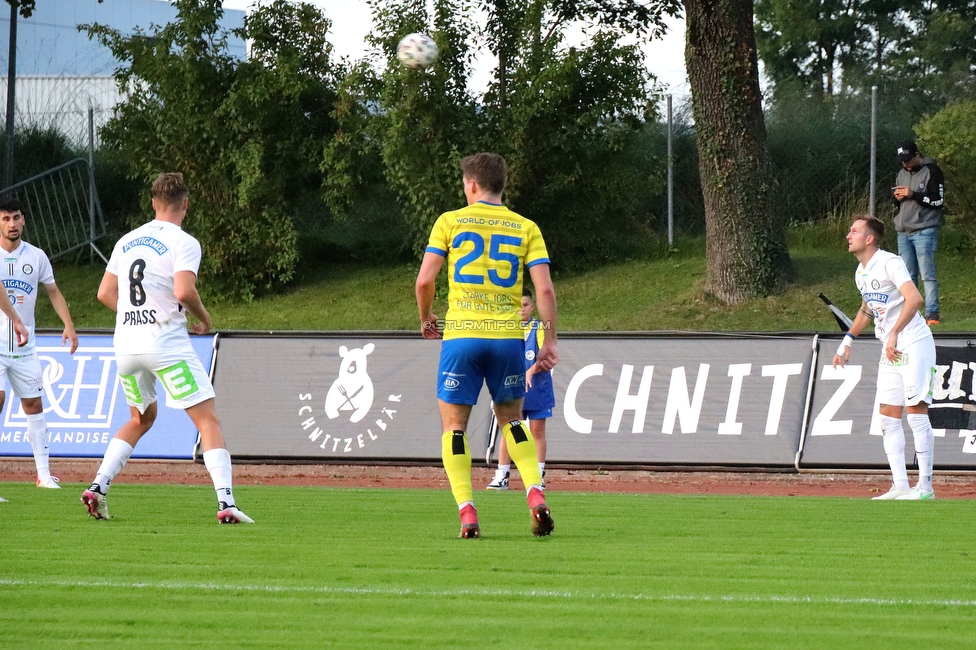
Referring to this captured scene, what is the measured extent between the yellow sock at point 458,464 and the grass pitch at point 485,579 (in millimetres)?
302

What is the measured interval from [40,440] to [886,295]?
306 inches

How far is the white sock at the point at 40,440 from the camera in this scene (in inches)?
441

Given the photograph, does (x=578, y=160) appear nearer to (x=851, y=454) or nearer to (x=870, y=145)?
(x=870, y=145)

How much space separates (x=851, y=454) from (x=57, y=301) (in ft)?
26.3

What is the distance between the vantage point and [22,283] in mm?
10977

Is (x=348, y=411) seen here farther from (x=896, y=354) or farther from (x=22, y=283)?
(x=896, y=354)

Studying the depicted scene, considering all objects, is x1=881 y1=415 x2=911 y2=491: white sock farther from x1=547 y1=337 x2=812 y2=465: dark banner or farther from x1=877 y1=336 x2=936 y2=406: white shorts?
x1=547 y1=337 x2=812 y2=465: dark banner

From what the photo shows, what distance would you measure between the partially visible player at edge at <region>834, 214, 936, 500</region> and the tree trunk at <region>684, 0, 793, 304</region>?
8.71 m

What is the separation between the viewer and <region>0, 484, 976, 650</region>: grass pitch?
470 cm

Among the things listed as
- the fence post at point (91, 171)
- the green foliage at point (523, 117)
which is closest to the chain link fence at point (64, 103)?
Answer: the fence post at point (91, 171)

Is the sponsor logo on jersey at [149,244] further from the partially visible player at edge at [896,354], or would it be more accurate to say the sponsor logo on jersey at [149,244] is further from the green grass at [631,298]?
the green grass at [631,298]

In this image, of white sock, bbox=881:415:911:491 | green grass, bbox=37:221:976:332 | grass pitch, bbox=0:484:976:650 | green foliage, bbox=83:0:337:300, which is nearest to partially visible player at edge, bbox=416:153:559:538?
grass pitch, bbox=0:484:976:650

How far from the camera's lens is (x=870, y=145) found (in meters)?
21.9

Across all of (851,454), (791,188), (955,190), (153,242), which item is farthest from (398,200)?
(153,242)
